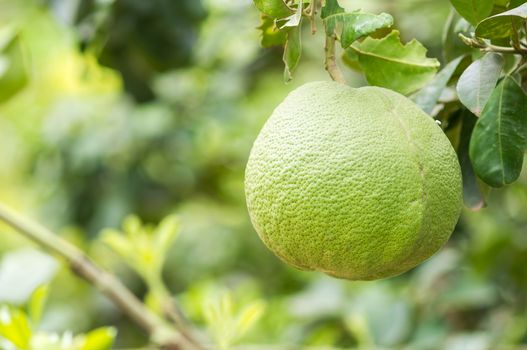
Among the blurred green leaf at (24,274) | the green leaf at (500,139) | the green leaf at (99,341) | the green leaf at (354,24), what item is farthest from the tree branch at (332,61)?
the blurred green leaf at (24,274)

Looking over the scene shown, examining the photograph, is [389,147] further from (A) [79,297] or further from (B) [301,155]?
(A) [79,297]

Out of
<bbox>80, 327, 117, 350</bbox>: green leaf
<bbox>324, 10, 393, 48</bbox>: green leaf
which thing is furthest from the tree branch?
<bbox>80, 327, 117, 350</bbox>: green leaf

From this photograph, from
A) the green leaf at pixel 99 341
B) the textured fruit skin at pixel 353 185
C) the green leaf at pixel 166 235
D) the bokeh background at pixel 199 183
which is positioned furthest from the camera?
the bokeh background at pixel 199 183

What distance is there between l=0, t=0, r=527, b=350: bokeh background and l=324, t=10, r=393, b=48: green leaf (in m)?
0.67

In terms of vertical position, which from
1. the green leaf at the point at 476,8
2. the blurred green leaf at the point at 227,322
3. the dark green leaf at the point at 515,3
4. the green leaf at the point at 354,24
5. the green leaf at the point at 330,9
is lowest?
the blurred green leaf at the point at 227,322

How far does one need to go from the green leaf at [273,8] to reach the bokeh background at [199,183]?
0.64 meters

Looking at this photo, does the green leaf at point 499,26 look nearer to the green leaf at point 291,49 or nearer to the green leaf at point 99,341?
the green leaf at point 291,49

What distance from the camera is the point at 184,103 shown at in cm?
202

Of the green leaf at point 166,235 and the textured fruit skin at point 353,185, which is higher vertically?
the textured fruit skin at point 353,185

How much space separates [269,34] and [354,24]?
0.14m

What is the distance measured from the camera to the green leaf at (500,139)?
0.66m

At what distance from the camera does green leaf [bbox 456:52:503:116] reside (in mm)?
673

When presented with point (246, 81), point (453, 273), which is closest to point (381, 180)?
point (453, 273)

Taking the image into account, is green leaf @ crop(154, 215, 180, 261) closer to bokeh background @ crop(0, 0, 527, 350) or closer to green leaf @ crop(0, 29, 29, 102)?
bokeh background @ crop(0, 0, 527, 350)
